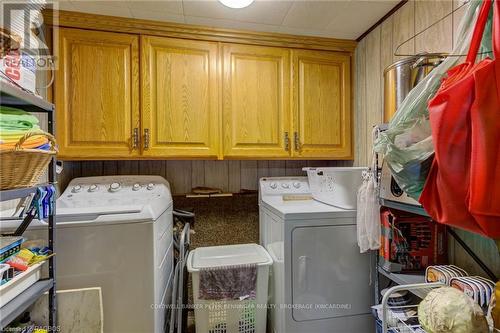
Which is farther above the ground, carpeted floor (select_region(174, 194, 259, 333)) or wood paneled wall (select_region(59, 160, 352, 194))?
wood paneled wall (select_region(59, 160, 352, 194))

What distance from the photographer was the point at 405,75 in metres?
1.22

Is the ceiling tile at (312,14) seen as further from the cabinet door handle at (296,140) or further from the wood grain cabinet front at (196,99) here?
the cabinet door handle at (296,140)

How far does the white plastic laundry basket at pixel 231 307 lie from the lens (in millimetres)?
1519

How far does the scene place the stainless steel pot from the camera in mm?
1162

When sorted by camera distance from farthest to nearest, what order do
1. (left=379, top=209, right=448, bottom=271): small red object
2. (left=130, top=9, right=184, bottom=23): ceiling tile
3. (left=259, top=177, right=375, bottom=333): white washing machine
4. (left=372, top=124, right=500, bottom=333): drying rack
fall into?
(left=130, top=9, right=184, bottom=23): ceiling tile
(left=259, top=177, right=375, bottom=333): white washing machine
(left=379, top=209, right=448, bottom=271): small red object
(left=372, top=124, right=500, bottom=333): drying rack

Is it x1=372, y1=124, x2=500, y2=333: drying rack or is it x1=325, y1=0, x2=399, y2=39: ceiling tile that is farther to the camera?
x1=325, y1=0, x2=399, y2=39: ceiling tile

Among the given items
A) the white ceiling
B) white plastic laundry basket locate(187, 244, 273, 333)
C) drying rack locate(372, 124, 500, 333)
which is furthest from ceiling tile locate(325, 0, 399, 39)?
white plastic laundry basket locate(187, 244, 273, 333)

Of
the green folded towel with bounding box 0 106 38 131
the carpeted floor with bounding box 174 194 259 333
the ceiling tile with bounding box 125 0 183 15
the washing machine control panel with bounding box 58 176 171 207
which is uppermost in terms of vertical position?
the ceiling tile with bounding box 125 0 183 15

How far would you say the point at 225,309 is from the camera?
1537mm

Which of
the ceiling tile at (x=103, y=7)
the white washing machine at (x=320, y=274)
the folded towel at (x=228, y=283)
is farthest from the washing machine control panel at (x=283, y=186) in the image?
the ceiling tile at (x=103, y=7)

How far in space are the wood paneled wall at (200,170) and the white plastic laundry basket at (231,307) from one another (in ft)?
2.24

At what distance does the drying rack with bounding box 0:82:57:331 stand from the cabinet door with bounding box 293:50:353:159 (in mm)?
1543

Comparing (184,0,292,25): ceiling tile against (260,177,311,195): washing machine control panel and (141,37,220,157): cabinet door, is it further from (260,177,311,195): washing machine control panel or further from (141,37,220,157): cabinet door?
(260,177,311,195): washing machine control panel

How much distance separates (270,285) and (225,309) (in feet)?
1.06
